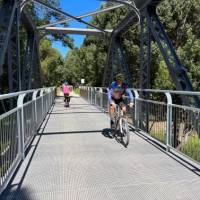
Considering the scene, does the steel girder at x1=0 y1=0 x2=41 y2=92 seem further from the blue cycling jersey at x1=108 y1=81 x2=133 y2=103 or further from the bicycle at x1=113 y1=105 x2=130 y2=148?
the bicycle at x1=113 y1=105 x2=130 y2=148

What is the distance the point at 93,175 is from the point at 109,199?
92 centimetres

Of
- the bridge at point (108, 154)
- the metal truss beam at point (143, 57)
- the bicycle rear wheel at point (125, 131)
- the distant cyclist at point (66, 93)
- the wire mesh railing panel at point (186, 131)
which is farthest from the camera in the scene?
the distant cyclist at point (66, 93)

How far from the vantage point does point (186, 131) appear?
219 inches

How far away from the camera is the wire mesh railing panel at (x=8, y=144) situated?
4.09 metres

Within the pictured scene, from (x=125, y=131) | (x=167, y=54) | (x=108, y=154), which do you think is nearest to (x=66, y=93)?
(x=167, y=54)

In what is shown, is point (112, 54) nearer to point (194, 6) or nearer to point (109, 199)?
point (194, 6)

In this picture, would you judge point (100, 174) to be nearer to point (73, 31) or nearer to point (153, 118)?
point (153, 118)

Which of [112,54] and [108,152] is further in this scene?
[112,54]

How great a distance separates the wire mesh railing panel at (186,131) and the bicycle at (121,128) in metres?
1.10

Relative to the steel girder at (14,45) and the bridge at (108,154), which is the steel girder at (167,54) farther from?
the steel girder at (14,45)

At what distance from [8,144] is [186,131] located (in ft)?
10.2

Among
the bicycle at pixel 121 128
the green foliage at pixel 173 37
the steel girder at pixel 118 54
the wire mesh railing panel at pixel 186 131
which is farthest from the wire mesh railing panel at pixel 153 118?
the green foliage at pixel 173 37

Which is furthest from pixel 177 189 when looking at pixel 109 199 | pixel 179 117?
pixel 179 117

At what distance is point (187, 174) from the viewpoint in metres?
4.64
